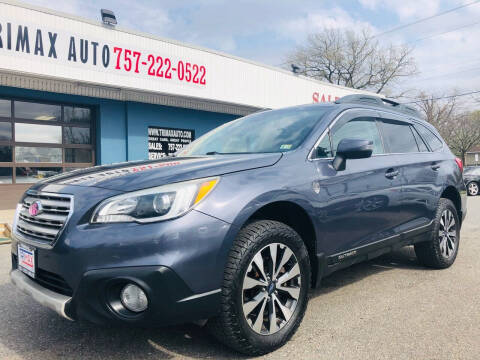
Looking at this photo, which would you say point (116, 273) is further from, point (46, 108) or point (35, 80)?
point (46, 108)

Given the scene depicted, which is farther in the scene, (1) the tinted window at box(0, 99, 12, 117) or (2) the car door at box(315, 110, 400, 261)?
(1) the tinted window at box(0, 99, 12, 117)

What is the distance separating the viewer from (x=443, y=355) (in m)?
2.48

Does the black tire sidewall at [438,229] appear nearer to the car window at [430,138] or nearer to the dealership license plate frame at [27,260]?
the car window at [430,138]

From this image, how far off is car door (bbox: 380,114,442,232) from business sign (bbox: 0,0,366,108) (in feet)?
26.1

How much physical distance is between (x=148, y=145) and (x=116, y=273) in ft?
34.5

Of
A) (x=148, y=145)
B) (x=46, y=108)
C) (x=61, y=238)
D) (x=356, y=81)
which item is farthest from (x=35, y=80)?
(x=356, y=81)

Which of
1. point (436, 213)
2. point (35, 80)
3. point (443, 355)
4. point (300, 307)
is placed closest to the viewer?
point (443, 355)

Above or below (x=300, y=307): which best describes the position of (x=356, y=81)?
above

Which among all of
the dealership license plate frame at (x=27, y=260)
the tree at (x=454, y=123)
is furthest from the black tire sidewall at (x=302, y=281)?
the tree at (x=454, y=123)

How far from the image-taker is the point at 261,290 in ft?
8.13

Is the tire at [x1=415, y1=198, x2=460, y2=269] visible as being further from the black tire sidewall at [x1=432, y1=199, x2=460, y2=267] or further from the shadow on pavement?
the shadow on pavement

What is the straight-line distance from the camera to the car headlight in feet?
7.04

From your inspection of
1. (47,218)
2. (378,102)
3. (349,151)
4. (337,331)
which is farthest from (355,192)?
(47,218)

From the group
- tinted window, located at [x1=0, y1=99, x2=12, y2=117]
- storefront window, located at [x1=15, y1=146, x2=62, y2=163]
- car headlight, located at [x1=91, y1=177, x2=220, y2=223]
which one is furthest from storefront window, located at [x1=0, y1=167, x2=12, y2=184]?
car headlight, located at [x1=91, y1=177, x2=220, y2=223]
